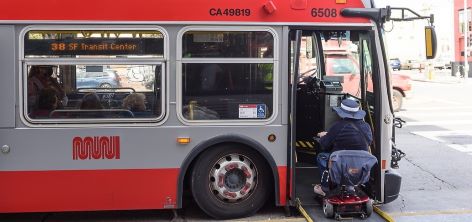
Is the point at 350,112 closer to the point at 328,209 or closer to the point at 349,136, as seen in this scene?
the point at 349,136

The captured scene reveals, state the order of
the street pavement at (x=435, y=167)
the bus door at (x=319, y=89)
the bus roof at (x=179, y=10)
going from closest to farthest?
1. the bus roof at (x=179, y=10)
2. the bus door at (x=319, y=89)
3. the street pavement at (x=435, y=167)

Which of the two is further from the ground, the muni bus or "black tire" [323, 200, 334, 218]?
the muni bus

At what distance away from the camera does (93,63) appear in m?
5.52

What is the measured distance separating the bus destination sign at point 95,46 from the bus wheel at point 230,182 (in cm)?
120

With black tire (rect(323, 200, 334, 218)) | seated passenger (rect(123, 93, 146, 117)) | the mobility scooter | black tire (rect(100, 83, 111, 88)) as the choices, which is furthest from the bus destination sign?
black tire (rect(323, 200, 334, 218))

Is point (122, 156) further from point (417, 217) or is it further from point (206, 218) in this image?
point (417, 217)

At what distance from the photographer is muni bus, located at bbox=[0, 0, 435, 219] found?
5.51 metres

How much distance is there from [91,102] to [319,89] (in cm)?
323

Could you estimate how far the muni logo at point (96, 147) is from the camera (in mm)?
5621

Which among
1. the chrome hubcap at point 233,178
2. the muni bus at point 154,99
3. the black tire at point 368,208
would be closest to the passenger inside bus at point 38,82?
the muni bus at point 154,99

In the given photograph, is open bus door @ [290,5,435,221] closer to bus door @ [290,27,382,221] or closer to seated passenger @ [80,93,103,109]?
bus door @ [290,27,382,221]

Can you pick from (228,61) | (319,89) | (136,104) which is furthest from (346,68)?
(136,104)

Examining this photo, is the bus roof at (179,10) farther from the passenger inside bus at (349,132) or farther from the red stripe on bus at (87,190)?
the red stripe on bus at (87,190)

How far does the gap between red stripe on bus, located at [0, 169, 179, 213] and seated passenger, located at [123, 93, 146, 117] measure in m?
0.59
